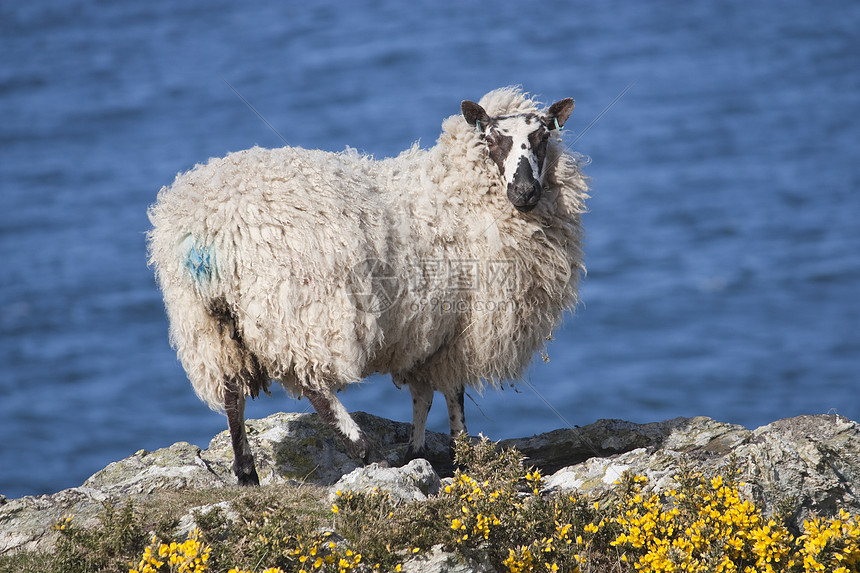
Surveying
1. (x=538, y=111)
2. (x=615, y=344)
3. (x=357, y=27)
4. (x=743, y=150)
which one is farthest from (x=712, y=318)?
(x=357, y=27)

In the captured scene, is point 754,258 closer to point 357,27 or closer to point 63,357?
point 63,357

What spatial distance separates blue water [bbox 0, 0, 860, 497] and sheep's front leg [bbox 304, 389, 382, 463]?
959 cm

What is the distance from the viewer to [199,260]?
19.3 ft

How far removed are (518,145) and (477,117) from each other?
1.59 ft

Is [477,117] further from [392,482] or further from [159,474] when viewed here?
[159,474]

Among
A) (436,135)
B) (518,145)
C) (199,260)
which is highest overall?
(518,145)

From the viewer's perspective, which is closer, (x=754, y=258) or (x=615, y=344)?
(x=615, y=344)

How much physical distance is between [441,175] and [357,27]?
112 m

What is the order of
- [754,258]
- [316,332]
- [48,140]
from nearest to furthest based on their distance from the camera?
[316,332] < [754,258] < [48,140]

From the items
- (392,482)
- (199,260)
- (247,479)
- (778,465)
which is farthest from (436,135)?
(392,482)

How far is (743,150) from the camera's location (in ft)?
259

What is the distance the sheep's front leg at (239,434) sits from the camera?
21.1ft

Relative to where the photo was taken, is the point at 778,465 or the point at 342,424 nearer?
the point at 778,465

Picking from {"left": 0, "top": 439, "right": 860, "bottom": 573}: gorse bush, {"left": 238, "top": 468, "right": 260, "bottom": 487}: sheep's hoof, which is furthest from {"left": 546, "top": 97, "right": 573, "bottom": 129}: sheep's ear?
{"left": 238, "top": 468, "right": 260, "bottom": 487}: sheep's hoof
